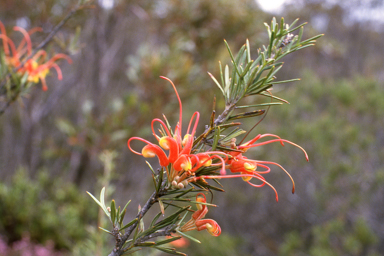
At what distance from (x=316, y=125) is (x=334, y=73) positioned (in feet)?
10.5

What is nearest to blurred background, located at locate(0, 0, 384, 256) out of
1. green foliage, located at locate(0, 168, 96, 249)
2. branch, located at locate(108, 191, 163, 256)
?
green foliage, located at locate(0, 168, 96, 249)

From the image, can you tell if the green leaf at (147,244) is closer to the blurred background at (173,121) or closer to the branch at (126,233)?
the branch at (126,233)

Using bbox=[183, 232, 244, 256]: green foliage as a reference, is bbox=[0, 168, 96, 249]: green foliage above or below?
above

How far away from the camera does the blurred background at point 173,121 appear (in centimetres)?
238

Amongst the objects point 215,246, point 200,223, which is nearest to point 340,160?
point 215,246

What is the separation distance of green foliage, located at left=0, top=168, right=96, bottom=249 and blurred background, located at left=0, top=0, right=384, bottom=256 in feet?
0.03

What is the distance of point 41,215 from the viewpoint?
96.2 inches

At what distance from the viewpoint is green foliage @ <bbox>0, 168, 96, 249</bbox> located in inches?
90.2

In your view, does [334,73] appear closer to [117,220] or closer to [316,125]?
[316,125]

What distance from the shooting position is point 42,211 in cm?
244

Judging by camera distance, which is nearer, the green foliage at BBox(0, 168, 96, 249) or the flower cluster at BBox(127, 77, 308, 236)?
the flower cluster at BBox(127, 77, 308, 236)

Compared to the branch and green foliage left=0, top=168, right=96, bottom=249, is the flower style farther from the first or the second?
green foliage left=0, top=168, right=96, bottom=249

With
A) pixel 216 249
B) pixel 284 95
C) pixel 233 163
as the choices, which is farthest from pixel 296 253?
pixel 233 163

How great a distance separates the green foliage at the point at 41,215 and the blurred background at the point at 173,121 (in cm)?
1
